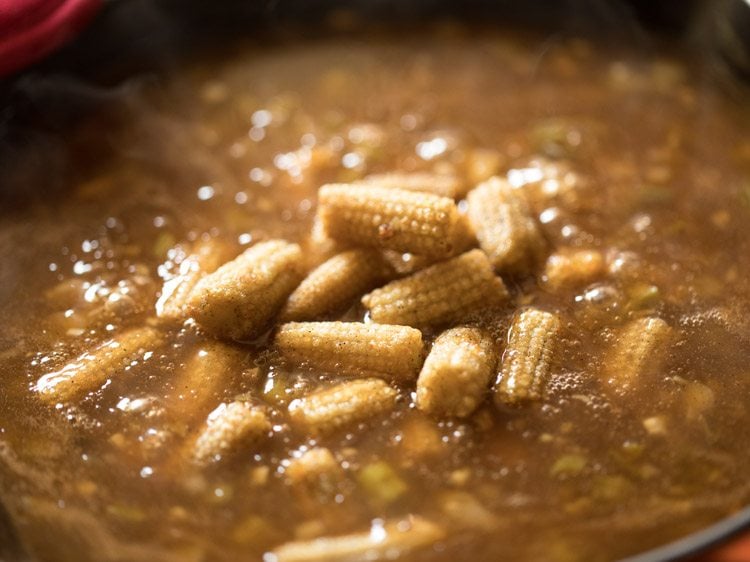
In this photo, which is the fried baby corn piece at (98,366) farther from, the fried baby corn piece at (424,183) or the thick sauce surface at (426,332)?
the fried baby corn piece at (424,183)

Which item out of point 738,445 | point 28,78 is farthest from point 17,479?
point 738,445

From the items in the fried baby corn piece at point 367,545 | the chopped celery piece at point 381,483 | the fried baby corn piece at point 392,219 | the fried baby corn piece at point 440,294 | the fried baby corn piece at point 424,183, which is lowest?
the fried baby corn piece at point 367,545

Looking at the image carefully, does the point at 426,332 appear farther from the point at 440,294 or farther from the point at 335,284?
the point at 335,284

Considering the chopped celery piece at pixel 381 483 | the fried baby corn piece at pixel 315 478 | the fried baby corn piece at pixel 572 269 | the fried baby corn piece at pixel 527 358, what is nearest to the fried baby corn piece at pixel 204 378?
the fried baby corn piece at pixel 315 478

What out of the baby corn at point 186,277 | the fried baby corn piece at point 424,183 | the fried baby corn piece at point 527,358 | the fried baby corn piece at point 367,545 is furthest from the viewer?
the fried baby corn piece at point 424,183

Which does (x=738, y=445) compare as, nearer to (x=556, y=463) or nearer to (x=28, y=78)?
(x=556, y=463)

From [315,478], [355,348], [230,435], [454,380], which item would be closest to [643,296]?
[454,380]

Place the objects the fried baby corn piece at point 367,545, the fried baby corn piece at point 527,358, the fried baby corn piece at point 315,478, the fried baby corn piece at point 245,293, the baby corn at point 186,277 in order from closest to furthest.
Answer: the fried baby corn piece at point 367,545
the fried baby corn piece at point 315,478
the fried baby corn piece at point 527,358
the fried baby corn piece at point 245,293
the baby corn at point 186,277

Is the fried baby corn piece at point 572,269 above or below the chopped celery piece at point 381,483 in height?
above
